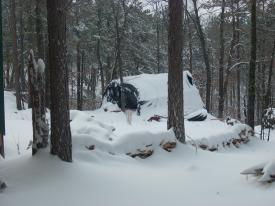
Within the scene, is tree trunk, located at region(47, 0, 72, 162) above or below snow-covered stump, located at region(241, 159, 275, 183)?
above

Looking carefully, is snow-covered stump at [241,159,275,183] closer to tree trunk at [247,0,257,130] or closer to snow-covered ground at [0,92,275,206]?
snow-covered ground at [0,92,275,206]

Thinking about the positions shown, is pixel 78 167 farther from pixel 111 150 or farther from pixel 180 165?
pixel 180 165

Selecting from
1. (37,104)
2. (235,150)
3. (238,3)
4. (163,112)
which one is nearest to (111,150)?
(37,104)

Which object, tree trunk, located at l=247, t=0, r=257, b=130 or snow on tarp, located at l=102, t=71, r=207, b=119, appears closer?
tree trunk, located at l=247, t=0, r=257, b=130

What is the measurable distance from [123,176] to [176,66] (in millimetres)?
3739

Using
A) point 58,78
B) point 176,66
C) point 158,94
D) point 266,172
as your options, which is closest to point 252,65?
point 158,94

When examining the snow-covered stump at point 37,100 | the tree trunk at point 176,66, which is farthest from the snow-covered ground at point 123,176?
the tree trunk at point 176,66

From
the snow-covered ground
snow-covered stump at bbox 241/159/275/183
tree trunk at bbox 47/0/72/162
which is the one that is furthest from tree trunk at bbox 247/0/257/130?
tree trunk at bbox 47/0/72/162

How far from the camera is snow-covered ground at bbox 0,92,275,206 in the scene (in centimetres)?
618

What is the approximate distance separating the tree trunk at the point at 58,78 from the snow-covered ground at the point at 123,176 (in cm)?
29

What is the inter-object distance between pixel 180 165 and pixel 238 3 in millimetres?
17983

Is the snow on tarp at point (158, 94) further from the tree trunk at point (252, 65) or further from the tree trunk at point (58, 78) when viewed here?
the tree trunk at point (58, 78)

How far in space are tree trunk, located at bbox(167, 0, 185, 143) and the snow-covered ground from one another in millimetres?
523

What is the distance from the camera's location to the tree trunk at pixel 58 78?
7445 millimetres
